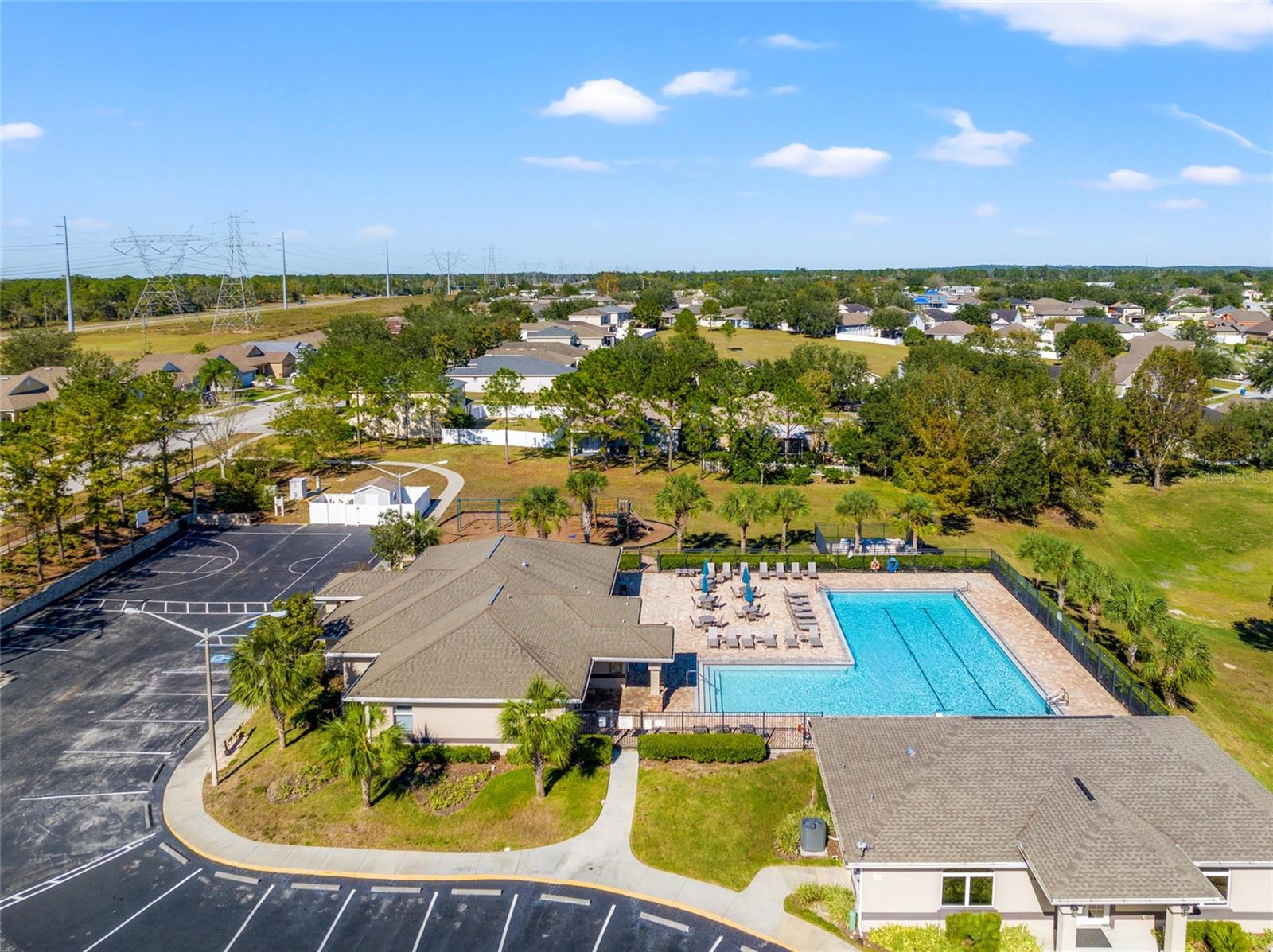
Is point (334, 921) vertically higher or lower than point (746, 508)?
lower

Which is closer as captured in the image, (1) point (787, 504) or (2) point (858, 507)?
(2) point (858, 507)

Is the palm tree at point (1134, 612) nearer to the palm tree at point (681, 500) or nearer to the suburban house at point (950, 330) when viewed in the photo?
the palm tree at point (681, 500)

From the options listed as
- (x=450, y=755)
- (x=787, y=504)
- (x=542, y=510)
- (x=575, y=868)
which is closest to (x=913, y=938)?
(x=575, y=868)

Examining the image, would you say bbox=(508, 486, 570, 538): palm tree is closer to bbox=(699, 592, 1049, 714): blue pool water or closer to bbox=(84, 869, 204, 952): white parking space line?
bbox=(699, 592, 1049, 714): blue pool water

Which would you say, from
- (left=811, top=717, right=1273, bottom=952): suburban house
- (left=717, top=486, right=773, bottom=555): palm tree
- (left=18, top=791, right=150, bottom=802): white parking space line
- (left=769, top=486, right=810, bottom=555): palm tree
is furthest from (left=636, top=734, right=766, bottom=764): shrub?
(left=769, top=486, right=810, bottom=555): palm tree

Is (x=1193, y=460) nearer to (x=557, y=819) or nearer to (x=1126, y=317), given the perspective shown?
(x=557, y=819)

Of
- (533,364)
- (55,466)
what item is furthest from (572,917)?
(533,364)

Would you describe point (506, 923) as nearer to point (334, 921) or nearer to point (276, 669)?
point (334, 921)
